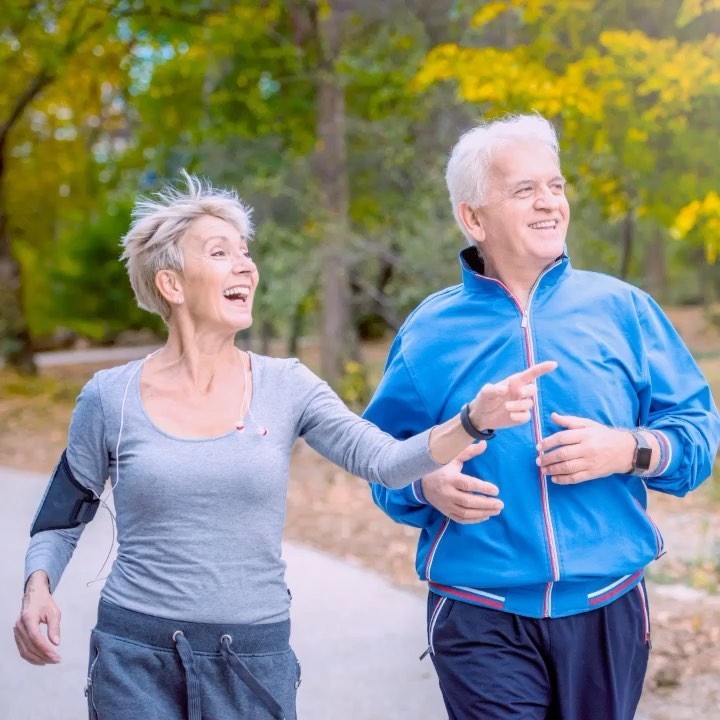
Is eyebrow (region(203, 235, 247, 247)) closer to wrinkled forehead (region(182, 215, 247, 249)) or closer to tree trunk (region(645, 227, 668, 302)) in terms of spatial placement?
wrinkled forehead (region(182, 215, 247, 249))

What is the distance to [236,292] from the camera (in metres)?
2.91

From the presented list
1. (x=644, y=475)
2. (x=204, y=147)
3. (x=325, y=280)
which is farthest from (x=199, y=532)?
(x=204, y=147)

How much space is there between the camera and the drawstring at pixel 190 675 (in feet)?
8.84

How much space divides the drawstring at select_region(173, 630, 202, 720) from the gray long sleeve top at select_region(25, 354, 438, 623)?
6 cm

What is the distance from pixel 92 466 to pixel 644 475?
1.32m

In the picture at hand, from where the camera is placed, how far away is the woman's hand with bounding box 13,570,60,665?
2.82 meters

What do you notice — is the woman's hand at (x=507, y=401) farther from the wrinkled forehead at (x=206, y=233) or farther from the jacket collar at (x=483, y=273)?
the wrinkled forehead at (x=206, y=233)

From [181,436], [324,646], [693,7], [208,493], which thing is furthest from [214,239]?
[693,7]

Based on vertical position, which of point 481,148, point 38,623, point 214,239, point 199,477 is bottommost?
point 38,623

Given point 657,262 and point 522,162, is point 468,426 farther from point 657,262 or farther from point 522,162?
point 657,262

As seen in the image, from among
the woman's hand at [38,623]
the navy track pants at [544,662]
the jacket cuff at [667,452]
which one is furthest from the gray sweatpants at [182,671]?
the jacket cuff at [667,452]

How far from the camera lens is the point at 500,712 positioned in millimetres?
2908

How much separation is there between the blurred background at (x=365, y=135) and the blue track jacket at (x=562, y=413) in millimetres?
2325

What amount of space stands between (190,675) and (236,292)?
89cm
